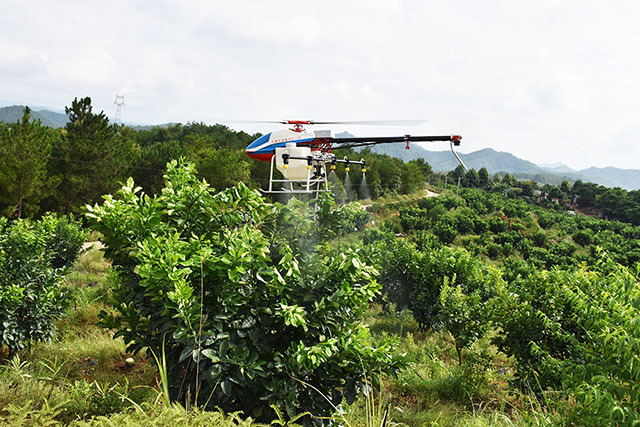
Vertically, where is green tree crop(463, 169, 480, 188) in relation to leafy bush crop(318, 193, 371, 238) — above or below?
above

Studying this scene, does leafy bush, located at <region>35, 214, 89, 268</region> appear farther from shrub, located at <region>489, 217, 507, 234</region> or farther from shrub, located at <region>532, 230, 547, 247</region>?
shrub, located at <region>532, 230, 547, 247</region>

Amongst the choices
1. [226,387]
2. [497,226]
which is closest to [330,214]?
[226,387]

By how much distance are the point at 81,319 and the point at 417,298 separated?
985 centimetres

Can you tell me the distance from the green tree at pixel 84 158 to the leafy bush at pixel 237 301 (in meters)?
25.2

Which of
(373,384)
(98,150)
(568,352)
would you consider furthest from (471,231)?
(373,384)

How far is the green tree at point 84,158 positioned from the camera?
25.1 m

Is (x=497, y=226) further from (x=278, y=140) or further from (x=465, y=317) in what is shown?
(x=465, y=317)

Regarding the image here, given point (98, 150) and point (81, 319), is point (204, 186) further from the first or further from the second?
point (98, 150)

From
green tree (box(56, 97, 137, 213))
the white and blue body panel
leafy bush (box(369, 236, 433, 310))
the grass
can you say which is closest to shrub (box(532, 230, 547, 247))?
the white and blue body panel

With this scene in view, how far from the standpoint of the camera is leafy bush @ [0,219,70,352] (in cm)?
597

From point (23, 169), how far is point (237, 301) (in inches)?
957

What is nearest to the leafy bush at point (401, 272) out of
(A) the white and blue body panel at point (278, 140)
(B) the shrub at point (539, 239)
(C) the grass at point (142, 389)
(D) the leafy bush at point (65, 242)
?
(C) the grass at point (142, 389)

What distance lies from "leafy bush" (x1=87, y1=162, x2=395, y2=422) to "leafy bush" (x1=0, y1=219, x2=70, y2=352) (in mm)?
3571

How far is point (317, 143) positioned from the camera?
18719 millimetres
